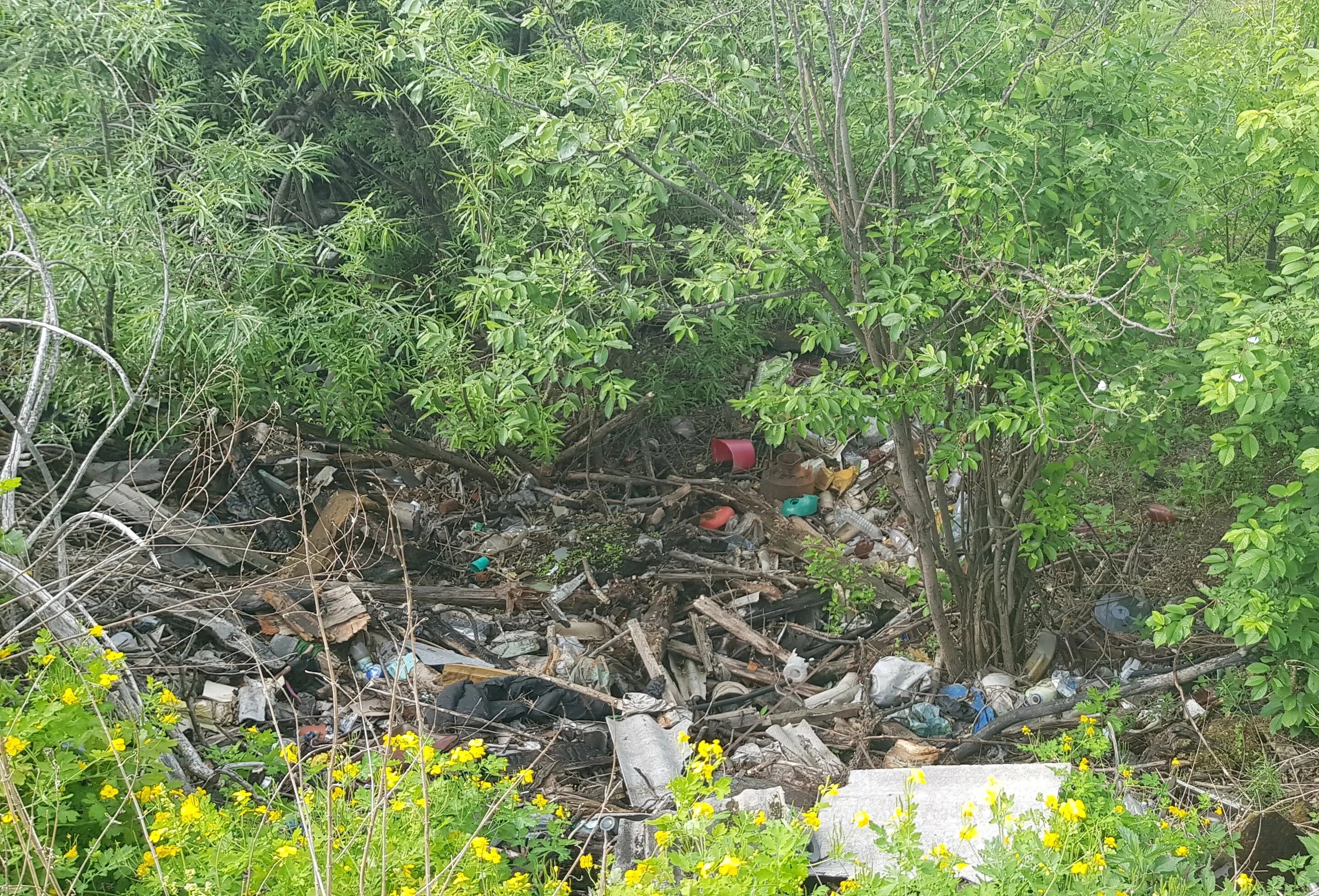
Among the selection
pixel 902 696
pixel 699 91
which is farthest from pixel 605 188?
pixel 902 696

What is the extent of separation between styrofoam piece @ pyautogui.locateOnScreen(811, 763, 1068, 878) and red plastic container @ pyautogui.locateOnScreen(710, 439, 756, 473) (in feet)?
13.0

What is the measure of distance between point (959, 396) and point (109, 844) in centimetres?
395

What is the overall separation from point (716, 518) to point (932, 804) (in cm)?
374

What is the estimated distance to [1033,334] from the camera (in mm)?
4023

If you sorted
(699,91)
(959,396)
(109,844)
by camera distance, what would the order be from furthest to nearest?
1. (959,396)
2. (699,91)
3. (109,844)

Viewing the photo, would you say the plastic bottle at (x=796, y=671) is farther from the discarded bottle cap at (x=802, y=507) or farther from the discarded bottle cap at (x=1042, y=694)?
the discarded bottle cap at (x=802, y=507)

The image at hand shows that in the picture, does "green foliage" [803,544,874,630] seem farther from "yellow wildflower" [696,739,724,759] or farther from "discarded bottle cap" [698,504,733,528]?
"yellow wildflower" [696,739,724,759]

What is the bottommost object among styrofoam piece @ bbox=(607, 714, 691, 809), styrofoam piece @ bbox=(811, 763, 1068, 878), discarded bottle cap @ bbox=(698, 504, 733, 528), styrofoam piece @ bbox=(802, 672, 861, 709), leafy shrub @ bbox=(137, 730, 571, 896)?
styrofoam piece @ bbox=(802, 672, 861, 709)

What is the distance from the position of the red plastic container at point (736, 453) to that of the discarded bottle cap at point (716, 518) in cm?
54

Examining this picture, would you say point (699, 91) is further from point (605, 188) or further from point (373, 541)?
point (373, 541)

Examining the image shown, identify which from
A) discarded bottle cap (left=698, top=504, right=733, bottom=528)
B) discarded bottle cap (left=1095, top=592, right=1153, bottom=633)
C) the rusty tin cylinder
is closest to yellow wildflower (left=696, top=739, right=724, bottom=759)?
discarded bottle cap (left=1095, top=592, right=1153, bottom=633)

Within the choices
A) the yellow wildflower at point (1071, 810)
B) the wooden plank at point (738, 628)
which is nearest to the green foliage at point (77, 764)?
the yellow wildflower at point (1071, 810)

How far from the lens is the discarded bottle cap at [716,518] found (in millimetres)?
7363

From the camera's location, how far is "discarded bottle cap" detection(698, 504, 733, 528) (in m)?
7.36
